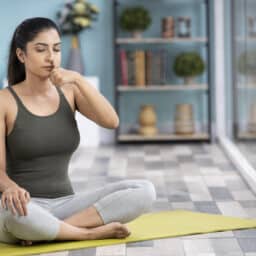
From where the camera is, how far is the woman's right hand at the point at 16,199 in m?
2.90

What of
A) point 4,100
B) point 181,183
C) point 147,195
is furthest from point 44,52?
point 181,183

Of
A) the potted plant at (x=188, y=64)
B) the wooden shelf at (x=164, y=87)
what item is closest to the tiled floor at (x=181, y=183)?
the wooden shelf at (x=164, y=87)

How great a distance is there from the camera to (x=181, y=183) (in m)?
4.80

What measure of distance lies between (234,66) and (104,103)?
3.52m

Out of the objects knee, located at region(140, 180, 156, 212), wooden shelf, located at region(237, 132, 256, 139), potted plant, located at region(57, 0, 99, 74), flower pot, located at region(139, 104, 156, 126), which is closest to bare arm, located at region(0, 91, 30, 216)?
knee, located at region(140, 180, 156, 212)

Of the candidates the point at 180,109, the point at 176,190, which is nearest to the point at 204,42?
the point at 180,109

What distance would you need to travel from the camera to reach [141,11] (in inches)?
271

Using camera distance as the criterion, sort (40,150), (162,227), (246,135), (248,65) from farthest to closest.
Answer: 1. (246,135)
2. (248,65)
3. (162,227)
4. (40,150)

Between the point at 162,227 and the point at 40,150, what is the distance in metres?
0.63

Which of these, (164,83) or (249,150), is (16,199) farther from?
(164,83)

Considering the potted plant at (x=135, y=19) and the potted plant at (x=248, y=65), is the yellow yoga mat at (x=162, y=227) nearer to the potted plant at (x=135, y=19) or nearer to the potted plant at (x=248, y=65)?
the potted plant at (x=248, y=65)

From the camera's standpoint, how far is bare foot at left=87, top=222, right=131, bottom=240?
3.13 meters

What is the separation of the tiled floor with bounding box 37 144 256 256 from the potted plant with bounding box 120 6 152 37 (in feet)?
3.18

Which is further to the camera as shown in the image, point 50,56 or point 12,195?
point 50,56
